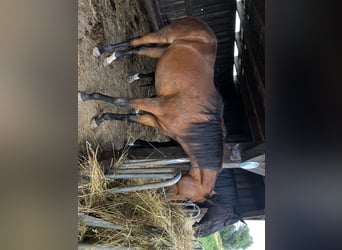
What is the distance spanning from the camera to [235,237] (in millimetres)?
731

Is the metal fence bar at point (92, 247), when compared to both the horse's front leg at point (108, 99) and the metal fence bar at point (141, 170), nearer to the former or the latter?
the metal fence bar at point (141, 170)

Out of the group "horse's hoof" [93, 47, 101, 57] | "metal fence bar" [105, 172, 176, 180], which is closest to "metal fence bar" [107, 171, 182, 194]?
"metal fence bar" [105, 172, 176, 180]

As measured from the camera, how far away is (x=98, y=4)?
3.14 feet

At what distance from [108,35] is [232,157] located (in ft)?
1.87

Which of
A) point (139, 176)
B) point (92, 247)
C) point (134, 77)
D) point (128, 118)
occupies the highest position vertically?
point (134, 77)

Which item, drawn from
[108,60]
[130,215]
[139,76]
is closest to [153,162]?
[130,215]

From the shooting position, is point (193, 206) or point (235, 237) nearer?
point (235, 237)

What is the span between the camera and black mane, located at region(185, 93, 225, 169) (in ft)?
2.70

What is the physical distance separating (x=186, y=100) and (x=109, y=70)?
1.04 ft

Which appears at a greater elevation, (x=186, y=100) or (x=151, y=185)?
(x=186, y=100)

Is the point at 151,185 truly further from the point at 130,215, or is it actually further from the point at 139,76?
the point at 139,76
